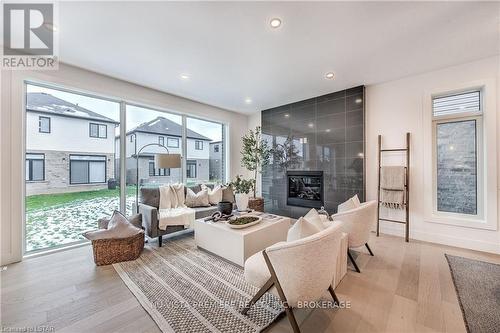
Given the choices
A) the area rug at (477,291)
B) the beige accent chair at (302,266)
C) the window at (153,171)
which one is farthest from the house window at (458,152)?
the window at (153,171)

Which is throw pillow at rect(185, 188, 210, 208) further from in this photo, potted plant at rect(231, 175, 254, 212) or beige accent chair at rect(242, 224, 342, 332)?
beige accent chair at rect(242, 224, 342, 332)

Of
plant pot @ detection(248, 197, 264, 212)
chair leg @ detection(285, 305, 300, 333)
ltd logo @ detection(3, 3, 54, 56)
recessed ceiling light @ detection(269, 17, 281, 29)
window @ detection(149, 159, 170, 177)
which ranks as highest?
ltd logo @ detection(3, 3, 54, 56)

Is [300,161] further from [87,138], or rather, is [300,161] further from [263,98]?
[87,138]

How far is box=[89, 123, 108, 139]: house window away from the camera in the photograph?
346cm

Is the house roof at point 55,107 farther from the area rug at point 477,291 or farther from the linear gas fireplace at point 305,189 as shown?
the area rug at point 477,291

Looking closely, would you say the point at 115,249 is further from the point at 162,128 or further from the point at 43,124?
the point at 162,128

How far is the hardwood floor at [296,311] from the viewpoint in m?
1.58

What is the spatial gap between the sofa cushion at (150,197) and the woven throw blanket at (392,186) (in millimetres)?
3939

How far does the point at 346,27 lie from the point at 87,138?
408cm

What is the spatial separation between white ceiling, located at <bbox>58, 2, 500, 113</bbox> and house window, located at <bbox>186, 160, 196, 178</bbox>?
179cm

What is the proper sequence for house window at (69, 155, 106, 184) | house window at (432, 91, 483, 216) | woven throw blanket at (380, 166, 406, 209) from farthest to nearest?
woven throw blanket at (380, 166, 406, 209) → house window at (69, 155, 106, 184) → house window at (432, 91, 483, 216)

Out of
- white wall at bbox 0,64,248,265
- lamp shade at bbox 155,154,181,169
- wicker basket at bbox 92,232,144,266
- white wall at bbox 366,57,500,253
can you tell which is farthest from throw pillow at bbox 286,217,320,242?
white wall at bbox 0,64,248,265

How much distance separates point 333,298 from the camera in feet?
5.81

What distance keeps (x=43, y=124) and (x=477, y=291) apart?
18.5 ft
